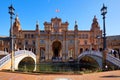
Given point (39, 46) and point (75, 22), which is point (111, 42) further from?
point (39, 46)

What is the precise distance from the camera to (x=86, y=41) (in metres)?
92.9

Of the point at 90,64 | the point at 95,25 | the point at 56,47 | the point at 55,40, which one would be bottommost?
the point at 90,64

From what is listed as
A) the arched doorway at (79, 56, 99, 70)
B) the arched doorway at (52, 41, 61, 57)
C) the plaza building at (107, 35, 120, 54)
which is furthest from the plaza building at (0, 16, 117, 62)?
the arched doorway at (79, 56, 99, 70)

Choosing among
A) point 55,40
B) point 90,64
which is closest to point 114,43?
point 55,40

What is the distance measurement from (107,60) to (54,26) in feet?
190

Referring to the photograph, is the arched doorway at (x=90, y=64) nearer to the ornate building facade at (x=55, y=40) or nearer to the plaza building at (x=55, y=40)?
the plaza building at (x=55, y=40)

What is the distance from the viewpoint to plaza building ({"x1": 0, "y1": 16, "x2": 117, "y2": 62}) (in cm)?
7381

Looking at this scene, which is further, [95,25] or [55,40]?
[95,25]

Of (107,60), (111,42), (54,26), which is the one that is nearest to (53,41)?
(54,26)

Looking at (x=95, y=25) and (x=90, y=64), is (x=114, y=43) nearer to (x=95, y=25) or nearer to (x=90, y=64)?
(x=95, y=25)

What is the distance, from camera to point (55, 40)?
7431 cm

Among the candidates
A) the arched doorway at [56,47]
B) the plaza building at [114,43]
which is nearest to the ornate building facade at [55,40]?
the arched doorway at [56,47]

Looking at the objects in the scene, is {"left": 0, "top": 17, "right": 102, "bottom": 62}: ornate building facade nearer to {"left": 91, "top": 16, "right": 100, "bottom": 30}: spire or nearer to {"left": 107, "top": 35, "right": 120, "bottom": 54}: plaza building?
{"left": 91, "top": 16, "right": 100, "bottom": 30}: spire

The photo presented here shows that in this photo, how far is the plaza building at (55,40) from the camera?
242 feet
